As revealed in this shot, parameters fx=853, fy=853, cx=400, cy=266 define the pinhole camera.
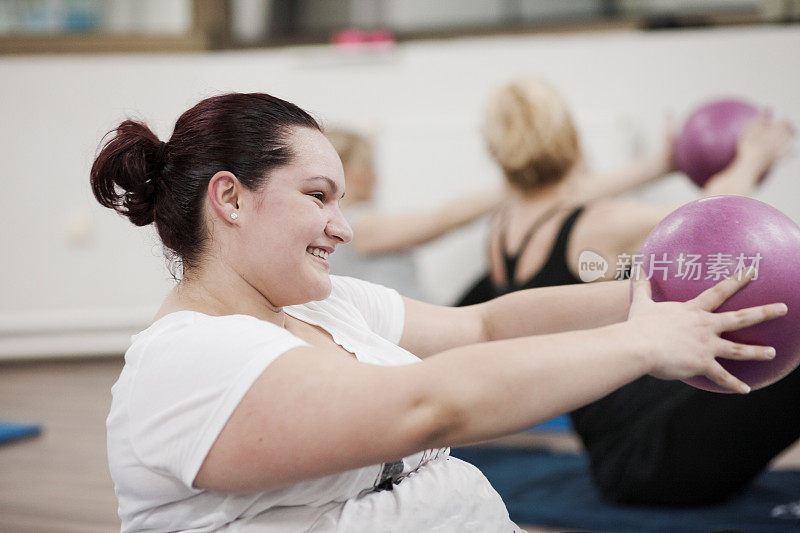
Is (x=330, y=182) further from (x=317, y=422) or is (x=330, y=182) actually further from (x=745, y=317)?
(x=745, y=317)

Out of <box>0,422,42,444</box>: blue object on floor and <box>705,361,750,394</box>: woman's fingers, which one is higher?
<box>705,361,750,394</box>: woman's fingers

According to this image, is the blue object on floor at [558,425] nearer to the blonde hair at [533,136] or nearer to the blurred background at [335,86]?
the blonde hair at [533,136]

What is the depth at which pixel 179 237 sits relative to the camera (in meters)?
1.10

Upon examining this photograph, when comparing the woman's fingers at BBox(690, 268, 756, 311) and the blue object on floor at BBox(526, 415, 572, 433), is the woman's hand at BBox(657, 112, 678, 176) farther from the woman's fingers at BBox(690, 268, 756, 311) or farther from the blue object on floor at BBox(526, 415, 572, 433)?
the woman's fingers at BBox(690, 268, 756, 311)

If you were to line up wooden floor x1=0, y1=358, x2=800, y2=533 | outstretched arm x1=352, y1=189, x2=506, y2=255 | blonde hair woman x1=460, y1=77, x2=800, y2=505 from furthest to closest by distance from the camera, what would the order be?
outstretched arm x1=352, y1=189, x2=506, y2=255, wooden floor x1=0, y1=358, x2=800, y2=533, blonde hair woman x1=460, y1=77, x2=800, y2=505

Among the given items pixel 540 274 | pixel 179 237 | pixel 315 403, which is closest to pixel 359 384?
pixel 315 403

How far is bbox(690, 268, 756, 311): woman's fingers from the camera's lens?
0.99 meters

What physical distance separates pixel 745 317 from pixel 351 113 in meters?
4.00

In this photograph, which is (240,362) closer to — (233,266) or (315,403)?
(315,403)

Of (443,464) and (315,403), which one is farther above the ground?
(315,403)

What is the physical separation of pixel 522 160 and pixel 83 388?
8.67 feet

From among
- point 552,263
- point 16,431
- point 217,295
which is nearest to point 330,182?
point 217,295

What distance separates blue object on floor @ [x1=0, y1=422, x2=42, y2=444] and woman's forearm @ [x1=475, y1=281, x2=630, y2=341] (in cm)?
252

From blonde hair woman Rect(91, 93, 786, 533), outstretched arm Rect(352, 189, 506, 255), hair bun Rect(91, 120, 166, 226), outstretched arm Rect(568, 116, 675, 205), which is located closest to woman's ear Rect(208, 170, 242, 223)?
blonde hair woman Rect(91, 93, 786, 533)
